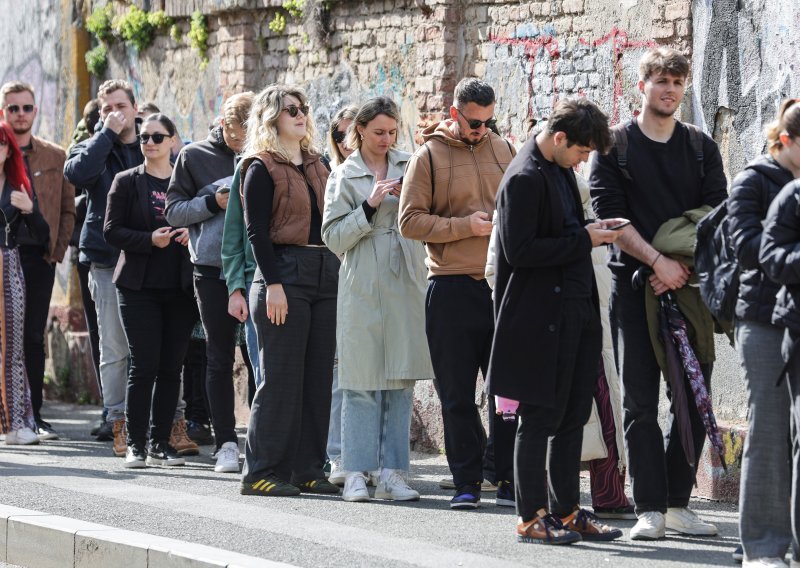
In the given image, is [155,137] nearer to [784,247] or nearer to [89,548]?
[89,548]

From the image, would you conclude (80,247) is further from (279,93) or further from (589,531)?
(589,531)

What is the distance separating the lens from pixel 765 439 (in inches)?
247

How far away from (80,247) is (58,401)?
147 inches

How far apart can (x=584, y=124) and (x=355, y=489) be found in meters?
2.57

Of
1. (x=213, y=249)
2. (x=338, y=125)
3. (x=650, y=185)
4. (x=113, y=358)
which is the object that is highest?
(x=338, y=125)

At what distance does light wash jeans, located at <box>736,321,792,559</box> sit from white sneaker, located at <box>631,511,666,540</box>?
811 millimetres

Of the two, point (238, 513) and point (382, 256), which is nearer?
point (238, 513)

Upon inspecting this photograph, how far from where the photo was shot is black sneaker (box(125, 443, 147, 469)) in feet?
31.9

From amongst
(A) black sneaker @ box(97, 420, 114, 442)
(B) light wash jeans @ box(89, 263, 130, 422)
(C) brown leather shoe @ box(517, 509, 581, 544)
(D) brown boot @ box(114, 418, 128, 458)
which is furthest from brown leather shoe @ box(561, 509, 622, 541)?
(A) black sneaker @ box(97, 420, 114, 442)

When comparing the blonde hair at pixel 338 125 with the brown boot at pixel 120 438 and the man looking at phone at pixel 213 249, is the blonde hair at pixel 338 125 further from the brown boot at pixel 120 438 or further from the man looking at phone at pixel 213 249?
the brown boot at pixel 120 438

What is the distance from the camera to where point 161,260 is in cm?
981

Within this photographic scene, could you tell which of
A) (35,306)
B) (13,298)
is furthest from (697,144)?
(35,306)

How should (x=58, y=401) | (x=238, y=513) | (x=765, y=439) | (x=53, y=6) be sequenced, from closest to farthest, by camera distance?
(x=765, y=439), (x=238, y=513), (x=58, y=401), (x=53, y=6)

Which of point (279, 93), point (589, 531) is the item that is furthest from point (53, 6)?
point (589, 531)
